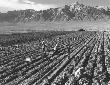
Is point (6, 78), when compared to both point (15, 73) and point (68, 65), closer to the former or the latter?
point (15, 73)

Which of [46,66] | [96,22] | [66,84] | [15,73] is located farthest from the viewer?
[96,22]

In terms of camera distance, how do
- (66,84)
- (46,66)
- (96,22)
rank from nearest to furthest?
1. (66,84)
2. (46,66)
3. (96,22)

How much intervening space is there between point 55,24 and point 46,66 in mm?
175724

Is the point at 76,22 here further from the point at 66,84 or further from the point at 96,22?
the point at 66,84

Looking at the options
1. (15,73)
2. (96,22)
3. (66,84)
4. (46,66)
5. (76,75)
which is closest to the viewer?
(66,84)

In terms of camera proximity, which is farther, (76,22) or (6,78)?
(76,22)

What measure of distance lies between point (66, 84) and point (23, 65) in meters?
7.97

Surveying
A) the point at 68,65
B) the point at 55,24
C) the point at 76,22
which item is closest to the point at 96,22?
the point at 76,22

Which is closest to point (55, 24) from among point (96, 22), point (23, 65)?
point (96, 22)

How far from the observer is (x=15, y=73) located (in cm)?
2041

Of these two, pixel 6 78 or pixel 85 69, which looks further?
pixel 85 69

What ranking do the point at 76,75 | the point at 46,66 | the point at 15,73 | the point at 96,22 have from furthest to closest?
the point at 96,22
the point at 46,66
the point at 15,73
the point at 76,75

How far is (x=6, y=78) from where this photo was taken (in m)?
18.7

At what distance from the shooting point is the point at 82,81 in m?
16.9
